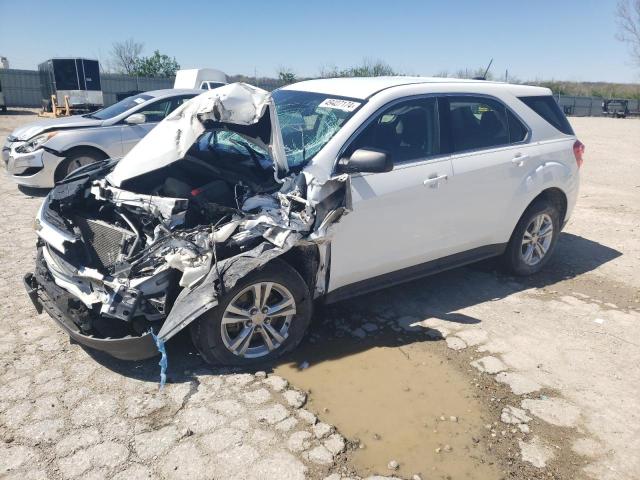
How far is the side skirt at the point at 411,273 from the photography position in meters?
3.81

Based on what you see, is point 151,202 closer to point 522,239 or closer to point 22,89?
point 522,239

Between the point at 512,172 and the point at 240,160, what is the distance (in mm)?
2432

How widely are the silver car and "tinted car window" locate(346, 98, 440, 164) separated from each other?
5.31 m

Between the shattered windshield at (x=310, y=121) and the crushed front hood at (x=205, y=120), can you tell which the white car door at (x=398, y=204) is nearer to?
the shattered windshield at (x=310, y=121)

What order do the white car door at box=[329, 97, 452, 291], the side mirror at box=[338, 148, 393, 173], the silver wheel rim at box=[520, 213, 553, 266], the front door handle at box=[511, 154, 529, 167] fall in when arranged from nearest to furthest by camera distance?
the side mirror at box=[338, 148, 393, 173]
the white car door at box=[329, 97, 452, 291]
the front door handle at box=[511, 154, 529, 167]
the silver wheel rim at box=[520, 213, 553, 266]

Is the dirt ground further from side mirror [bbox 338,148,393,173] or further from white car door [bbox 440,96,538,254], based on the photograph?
side mirror [bbox 338,148,393,173]

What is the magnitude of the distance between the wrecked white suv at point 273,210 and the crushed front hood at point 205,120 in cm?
1

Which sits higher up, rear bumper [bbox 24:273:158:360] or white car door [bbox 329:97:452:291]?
white car door [bbox 329:97:452:291]

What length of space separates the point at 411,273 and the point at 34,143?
21.5ft

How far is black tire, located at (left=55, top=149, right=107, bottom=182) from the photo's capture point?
7820 mm

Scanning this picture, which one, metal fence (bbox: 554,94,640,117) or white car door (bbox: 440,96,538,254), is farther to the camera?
metal fence (bbox: 554,94,640,117)

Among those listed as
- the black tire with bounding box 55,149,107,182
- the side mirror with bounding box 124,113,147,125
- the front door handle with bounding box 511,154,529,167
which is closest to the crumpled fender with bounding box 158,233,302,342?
the front door handle with bounding box 511,154,529,167

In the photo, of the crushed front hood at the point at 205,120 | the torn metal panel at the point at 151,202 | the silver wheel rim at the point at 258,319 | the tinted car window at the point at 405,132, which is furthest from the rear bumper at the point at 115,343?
the tinted car window at the point at 405,132

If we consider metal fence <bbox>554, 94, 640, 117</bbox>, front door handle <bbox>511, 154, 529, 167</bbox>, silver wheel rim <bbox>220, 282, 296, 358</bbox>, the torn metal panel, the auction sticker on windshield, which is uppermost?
metal fence <bbox>554, 94, 640, 117</bbox>
